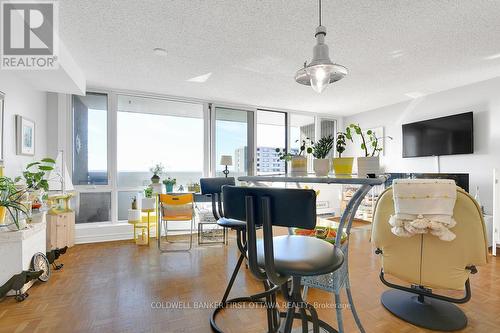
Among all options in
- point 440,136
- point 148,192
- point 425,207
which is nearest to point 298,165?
point 425,207

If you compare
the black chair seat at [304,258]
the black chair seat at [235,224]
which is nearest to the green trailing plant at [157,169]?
the black chair seat at [235,224]

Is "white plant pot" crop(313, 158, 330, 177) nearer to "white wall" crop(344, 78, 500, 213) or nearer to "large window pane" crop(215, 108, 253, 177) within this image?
"large window pane" crop(215, 108, 253, 177)

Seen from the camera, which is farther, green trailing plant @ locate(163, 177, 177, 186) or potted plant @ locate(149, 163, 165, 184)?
potted plant @ locate(149, 163, 165, 184)

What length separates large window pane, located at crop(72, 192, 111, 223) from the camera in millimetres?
4277

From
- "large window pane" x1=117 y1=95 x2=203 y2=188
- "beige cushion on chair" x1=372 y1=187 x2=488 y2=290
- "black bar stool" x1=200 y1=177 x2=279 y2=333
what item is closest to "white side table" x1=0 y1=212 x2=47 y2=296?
"black bar stool" x1=200 y1=177 x2=279 y2=333

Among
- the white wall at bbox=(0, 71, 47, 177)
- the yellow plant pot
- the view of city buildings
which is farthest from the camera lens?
the view of city buildings

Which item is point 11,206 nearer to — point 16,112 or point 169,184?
point 16,112

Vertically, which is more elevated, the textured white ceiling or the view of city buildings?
the textured white ceiling

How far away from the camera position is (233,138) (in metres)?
5.46

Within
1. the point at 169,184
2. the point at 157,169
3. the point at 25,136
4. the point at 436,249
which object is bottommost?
the point at 436,249

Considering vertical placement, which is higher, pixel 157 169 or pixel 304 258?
pixel 157 169

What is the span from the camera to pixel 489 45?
2.81m

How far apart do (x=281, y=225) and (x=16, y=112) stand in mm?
3688

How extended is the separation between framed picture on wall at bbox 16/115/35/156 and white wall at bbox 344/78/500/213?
20.6 feet
